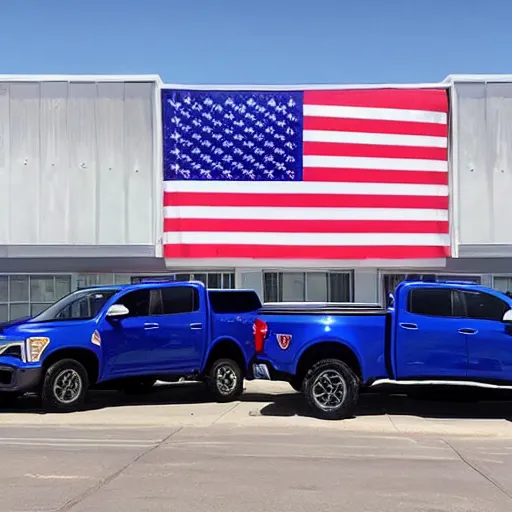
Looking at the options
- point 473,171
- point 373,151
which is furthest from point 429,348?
point 473,171

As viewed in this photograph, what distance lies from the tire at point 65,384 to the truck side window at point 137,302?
1275mm

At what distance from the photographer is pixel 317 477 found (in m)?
7.25

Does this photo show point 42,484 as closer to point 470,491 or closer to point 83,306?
point 470,491

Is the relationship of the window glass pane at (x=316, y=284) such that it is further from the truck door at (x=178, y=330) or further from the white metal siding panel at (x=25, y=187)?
the white metal siding panel at (x=25, y=187)

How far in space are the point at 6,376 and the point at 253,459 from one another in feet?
17.3

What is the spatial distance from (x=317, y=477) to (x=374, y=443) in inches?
93.5

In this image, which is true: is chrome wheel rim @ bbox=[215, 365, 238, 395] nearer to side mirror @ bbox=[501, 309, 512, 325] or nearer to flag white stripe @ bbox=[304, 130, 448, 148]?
side mirror @ bbox=[501, 309, 512, 325]

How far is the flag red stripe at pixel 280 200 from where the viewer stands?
17.3 meters

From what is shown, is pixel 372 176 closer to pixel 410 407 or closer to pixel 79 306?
pixel 410 407

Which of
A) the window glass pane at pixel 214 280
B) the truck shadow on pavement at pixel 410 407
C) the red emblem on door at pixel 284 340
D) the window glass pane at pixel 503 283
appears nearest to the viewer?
the red emblem on door at pixel 284 340

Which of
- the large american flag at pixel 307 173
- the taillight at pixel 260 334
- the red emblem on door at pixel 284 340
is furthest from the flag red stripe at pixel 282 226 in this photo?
the red emblem on door at pixel 284 340

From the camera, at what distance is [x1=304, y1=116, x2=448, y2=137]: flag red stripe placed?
57.4ft

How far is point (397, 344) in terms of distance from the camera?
11.2m

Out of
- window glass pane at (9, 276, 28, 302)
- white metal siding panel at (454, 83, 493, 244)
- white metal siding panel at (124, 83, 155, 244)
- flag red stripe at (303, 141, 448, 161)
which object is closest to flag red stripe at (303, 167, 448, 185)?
flag red stripe at (303, 141, 448, 161)
